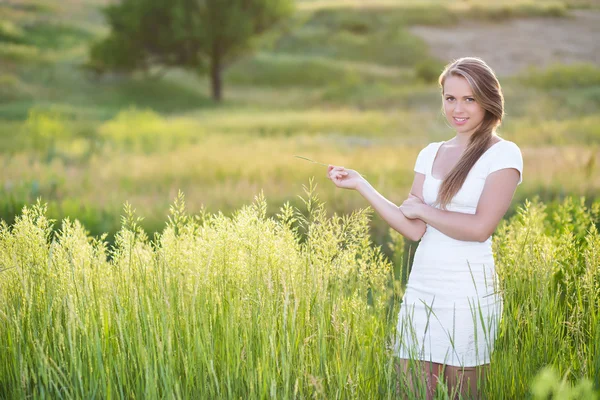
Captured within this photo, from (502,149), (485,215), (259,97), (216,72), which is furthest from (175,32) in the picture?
(485,215)

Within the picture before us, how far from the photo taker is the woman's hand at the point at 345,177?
2.87m

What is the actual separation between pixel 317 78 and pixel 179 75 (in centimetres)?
715

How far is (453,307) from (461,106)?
84 cm

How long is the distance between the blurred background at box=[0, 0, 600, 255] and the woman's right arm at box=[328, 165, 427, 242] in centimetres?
515

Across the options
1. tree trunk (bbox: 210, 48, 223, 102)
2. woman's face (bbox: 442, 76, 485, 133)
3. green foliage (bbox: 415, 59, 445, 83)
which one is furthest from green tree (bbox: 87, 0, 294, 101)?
woman's face (bbox: 442, 76, 485, 133)

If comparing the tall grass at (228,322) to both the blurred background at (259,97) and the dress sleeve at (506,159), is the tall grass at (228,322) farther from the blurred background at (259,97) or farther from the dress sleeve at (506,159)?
the blurred background at (259,97)

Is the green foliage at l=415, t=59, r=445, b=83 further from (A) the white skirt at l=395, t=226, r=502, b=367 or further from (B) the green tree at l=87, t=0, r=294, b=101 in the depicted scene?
(A) the white skirt at l=395, t=226, r=502, b=367

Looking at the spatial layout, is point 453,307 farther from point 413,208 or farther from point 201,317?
point 201,317

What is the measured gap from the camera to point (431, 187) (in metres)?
2.98

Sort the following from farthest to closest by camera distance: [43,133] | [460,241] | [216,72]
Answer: [216,72]
[43,133]
[460,241]

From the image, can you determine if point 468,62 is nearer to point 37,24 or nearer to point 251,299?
point 251,299

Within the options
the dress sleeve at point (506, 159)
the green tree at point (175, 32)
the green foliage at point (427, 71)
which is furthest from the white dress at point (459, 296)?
the green foliage at point (427, 71)

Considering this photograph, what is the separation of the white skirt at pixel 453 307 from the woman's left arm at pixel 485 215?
8 cm

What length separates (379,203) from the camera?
2.87 metres
